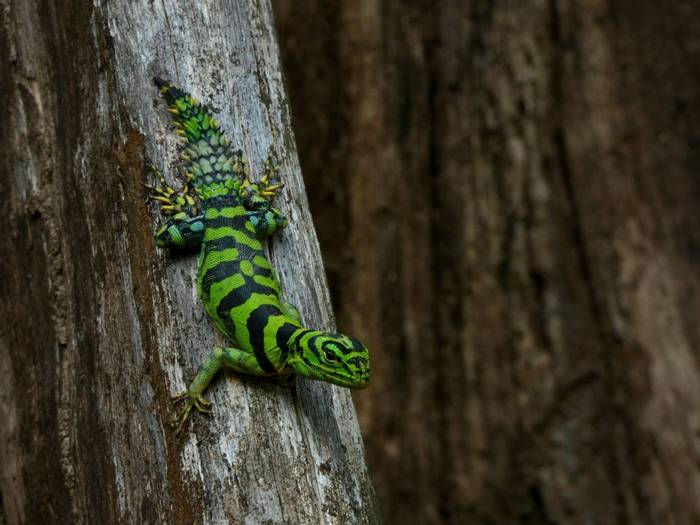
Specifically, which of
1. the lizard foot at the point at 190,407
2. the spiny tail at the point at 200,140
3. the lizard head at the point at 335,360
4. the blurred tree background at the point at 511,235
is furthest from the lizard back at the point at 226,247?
the blurred tree background at the point at 511,235

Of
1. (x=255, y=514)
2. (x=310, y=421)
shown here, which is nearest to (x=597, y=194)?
(x=310, y=421)

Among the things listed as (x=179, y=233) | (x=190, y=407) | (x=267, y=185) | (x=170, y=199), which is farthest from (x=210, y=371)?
(x=267, y=185)

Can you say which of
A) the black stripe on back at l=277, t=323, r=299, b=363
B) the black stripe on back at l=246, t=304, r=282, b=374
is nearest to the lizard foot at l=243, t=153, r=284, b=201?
the black stripe on back at l=246, t=304, r=282, b=374

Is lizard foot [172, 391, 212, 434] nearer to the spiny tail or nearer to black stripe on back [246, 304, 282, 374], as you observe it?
black stripe on back [246, 304, 282, 374]

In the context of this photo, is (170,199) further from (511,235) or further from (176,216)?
(511,235)

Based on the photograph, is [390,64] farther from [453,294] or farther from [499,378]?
[499,378]
